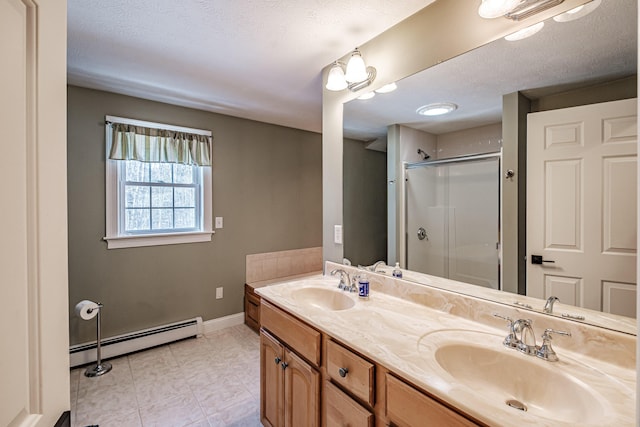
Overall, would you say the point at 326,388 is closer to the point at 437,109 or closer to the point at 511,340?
the point at 511,340

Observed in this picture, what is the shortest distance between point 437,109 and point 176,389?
2635 mm

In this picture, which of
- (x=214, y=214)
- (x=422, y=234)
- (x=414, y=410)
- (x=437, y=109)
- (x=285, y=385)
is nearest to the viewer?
(x=414, y=410)

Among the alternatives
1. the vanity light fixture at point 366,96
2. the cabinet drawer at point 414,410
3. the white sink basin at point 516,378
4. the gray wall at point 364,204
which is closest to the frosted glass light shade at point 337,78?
the vanity light fixture at point 366,96

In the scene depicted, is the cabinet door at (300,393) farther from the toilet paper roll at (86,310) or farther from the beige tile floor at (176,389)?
the toilet paper roll at (86,310)

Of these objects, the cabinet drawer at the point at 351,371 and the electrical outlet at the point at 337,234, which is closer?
the cabinet drawer at the point at 351,371

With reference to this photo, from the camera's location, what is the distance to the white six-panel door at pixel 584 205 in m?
0.98

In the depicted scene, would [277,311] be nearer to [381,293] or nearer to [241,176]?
[381,293]

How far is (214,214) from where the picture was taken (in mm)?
3152

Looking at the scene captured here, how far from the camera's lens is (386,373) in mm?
989

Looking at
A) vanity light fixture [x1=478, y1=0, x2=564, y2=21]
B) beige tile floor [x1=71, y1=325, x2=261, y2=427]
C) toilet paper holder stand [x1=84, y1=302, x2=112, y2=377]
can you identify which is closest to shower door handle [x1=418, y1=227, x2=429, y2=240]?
vanity light fixture [x1=478, y1=0, x2=564, y2=21]

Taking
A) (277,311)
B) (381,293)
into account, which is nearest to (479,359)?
(381,293)

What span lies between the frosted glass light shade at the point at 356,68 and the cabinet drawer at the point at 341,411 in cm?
→ 166

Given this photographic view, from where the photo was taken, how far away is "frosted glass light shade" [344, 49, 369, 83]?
1746 millimetres

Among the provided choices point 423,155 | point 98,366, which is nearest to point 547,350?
point 423,155
